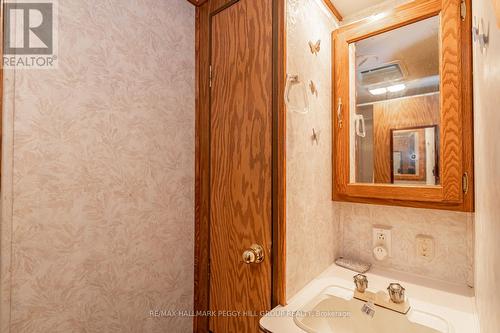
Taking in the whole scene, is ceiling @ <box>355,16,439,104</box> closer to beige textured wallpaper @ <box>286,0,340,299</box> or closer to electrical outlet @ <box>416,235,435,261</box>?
beige textured wallpaper @ <box>286,0,340,299</box>

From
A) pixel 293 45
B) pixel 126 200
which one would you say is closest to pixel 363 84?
pixel 293 45

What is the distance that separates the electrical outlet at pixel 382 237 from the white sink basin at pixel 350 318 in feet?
1.07

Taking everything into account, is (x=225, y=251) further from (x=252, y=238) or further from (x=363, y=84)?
(x=363, y=84)

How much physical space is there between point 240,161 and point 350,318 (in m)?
0.75

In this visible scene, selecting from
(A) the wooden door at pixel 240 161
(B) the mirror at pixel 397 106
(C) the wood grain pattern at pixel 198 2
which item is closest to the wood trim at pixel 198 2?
(C) the wood grain pattern at pixel 198 2

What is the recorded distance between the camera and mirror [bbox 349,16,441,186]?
0.95 m

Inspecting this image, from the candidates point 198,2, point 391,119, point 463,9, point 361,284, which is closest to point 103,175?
point 198,2

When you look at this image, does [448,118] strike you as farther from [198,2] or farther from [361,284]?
[198,2]

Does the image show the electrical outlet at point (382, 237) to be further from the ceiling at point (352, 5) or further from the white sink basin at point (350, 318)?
the ceiling at point (352, 5)

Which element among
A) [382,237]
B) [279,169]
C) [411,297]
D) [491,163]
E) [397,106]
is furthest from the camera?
[382,237]

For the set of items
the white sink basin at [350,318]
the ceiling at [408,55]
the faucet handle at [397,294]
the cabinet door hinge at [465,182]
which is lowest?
the white sink basin at [350,318]

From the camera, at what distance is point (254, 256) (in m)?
0.86

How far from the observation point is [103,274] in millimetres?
864

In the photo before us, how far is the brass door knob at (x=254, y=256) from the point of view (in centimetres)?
85
